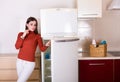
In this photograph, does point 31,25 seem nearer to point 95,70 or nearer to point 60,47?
point 60,47

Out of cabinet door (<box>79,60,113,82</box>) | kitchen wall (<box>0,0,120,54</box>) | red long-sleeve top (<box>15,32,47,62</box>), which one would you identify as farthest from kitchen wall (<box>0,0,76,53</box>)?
cabinet door (<box>79,60,113,82</box>)

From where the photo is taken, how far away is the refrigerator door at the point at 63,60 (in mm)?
2717

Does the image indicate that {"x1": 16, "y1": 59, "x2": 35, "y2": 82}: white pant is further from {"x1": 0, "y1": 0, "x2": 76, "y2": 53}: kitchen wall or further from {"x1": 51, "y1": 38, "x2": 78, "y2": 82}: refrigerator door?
{"x1": 0, "y1": 0, "x2": 76, "y2": 53}: kitchen wall

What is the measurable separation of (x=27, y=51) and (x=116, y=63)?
1.44m

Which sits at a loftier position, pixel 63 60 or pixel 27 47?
pixel 27 47

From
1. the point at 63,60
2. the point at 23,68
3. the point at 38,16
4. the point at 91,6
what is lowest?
the point at 23,68

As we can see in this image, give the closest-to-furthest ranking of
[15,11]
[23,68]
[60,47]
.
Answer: [60,47]
[23,68]
[15,11]

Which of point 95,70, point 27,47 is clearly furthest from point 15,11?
point 95,70

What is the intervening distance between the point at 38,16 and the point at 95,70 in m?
1.45

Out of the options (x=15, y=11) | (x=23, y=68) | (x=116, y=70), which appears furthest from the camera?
(x=15, y=11)

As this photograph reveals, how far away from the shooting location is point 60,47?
2762 millimetres

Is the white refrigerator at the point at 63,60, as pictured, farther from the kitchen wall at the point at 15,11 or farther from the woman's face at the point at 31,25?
the kitchen wall at the point at 15,11

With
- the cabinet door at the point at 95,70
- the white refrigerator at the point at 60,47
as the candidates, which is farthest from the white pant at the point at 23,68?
the cabinet door at the point at 95,70

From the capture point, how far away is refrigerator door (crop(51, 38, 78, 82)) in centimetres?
272
